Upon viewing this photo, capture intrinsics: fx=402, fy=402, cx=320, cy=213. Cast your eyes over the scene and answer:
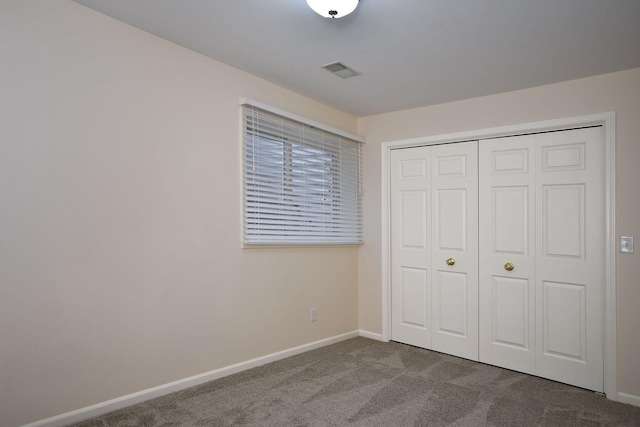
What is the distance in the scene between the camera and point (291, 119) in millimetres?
3611

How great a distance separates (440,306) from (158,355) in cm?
257

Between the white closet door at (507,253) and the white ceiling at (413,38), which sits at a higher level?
the white ceiling at (413,38)

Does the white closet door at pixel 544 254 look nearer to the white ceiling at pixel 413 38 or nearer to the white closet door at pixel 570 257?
the white closet door at pixel 570 257

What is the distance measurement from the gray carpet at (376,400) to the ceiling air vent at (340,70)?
2.41 metres

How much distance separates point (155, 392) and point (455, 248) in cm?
279

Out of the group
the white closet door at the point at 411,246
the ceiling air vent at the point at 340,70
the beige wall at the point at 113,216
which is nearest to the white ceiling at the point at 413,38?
the ceiling air vent at the point at 340,70

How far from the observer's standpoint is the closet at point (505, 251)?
3160mm

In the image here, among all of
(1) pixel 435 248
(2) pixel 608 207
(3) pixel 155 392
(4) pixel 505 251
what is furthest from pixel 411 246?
(3) pixel 155 392

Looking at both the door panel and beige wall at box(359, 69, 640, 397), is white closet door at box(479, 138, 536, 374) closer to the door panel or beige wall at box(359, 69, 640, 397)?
the door panel

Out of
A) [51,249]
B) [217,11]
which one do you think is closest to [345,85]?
[217,11]

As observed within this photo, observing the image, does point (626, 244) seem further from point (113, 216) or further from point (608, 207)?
point (113, 216)

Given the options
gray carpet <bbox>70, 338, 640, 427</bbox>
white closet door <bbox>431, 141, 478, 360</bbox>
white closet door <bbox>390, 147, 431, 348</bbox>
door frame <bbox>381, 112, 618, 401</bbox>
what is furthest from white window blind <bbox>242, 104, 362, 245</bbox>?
Answer: door frame <bbox>381, 112, 618, 401</bbox>

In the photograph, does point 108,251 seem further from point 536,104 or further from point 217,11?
point 536,104

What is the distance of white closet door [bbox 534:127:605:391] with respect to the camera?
3104 mm
